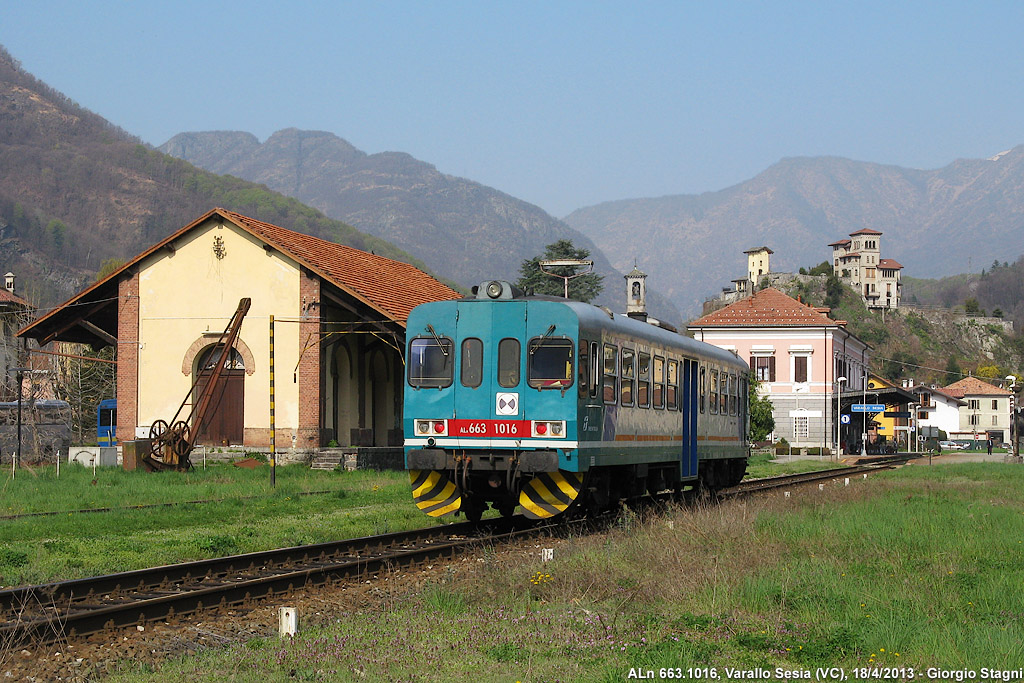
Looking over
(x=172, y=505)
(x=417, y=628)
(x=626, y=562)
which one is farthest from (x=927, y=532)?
(x=172, y=505)

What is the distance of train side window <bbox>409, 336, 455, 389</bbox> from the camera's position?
16.0 m

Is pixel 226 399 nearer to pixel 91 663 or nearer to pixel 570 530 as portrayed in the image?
pixel 570 530

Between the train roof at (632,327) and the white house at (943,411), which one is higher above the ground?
the train roof at (632,327)

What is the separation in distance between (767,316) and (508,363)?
188ft

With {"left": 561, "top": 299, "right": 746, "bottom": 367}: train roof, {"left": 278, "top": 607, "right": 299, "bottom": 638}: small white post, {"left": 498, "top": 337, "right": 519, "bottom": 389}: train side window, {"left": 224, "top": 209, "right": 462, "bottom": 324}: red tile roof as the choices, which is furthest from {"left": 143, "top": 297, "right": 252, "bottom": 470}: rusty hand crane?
{"left": 278, "top": 607, "right": 299, "bottom": 638}: small white post

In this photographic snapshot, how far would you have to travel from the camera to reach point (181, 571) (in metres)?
11.8

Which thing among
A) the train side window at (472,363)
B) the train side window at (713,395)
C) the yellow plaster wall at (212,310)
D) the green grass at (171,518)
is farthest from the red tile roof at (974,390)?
the train side window at (472,363)

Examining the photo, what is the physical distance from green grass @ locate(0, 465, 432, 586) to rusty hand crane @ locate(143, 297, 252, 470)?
196 cm

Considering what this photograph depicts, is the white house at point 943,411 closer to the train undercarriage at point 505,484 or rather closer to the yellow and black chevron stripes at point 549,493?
the train undercarriage at point 505,484

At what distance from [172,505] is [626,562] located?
10688mm

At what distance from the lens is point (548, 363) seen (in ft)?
51.1

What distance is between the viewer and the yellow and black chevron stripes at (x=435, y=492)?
53.5ft

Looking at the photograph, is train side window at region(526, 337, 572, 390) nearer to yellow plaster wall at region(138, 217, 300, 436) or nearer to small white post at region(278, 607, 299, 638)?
small white post at region(278, 607, 299, 638)

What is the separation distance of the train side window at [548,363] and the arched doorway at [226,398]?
2015 centimetres
